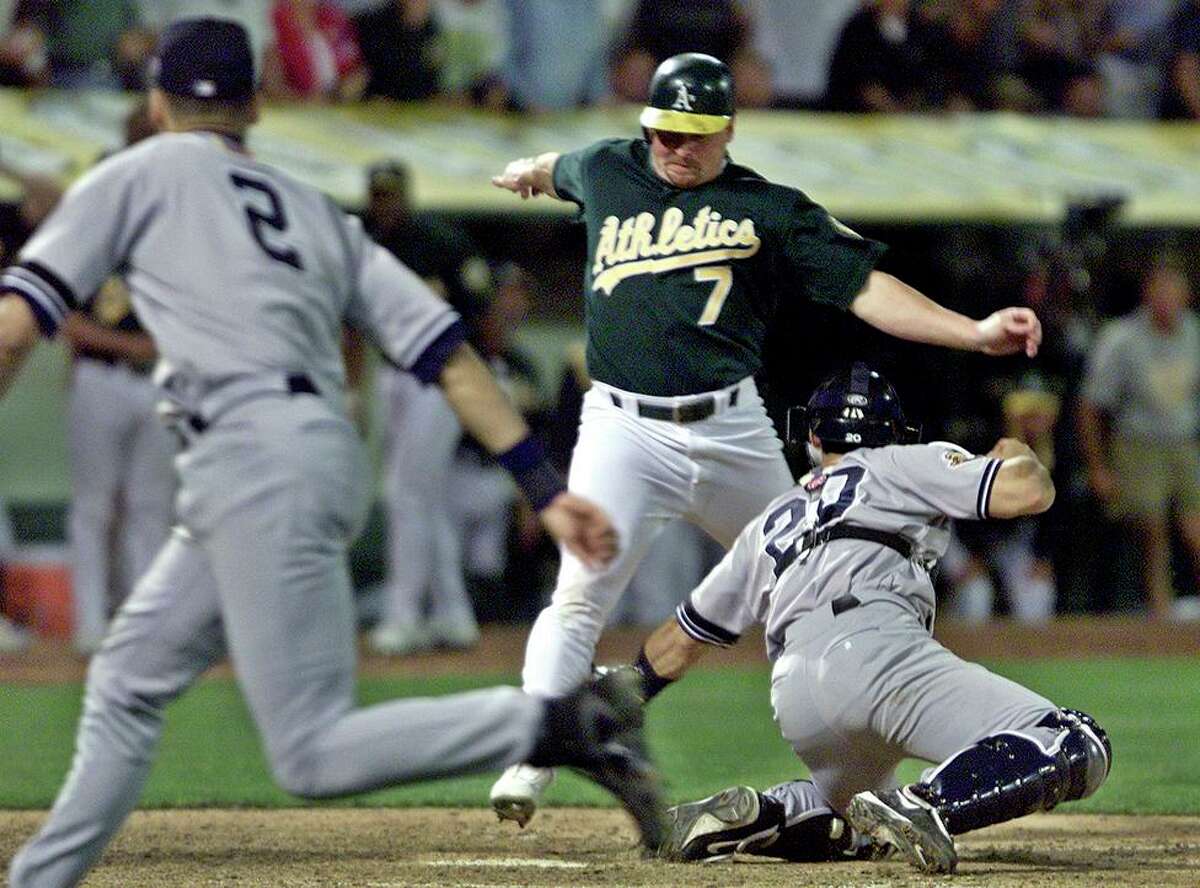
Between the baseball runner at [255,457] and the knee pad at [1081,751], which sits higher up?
the baseball runner at [255,457]

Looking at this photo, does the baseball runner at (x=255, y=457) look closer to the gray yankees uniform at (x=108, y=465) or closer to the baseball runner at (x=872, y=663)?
the baseball runner at (x=872, y=663)

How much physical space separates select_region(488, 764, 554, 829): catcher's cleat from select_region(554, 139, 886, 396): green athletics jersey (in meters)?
1.13

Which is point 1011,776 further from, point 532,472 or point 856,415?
point 532,472

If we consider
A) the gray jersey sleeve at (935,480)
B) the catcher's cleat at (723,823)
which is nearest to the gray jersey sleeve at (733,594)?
the gray jersey sleeve at (935,480)

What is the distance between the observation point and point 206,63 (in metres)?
3.98

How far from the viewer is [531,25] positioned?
1224cm

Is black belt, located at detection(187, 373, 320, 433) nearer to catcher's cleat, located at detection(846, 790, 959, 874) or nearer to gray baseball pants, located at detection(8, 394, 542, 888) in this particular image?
gray baseball pants, located at detection(8, 394, 542, 888)

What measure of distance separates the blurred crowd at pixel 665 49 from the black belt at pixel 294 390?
7.85m

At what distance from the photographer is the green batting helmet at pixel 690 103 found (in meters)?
5.68

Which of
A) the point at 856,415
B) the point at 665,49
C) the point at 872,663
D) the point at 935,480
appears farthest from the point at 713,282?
the point at 665,49

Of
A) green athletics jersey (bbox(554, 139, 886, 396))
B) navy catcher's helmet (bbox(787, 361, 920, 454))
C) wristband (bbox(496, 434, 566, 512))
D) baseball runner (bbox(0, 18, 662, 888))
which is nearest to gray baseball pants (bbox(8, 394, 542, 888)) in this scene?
baseball runner (bbox(0, 18, 662, 888))

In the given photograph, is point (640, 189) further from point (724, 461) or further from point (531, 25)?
point (531, 25)

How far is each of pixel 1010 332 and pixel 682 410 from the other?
1005mm

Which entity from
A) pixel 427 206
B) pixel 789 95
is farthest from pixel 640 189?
pixel 789 95
